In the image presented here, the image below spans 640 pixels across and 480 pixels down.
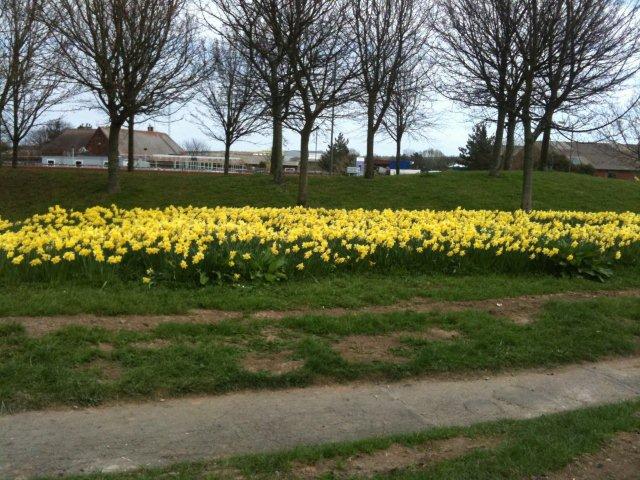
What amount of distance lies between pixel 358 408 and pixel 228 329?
1.64 m

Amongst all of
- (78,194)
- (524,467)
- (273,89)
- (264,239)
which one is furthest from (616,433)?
(78,194)

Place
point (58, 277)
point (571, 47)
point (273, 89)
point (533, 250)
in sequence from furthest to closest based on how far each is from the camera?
point (273, 89) → point (571, 47) → point (533, 250) → point (58, 277)

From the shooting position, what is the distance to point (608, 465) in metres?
3.61

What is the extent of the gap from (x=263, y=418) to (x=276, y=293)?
9.24 feet

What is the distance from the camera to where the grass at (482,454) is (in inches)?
131

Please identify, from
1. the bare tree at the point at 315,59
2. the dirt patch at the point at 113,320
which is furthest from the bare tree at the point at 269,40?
the dirt patch at the point at 113,320

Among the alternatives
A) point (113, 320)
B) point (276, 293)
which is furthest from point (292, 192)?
point (113, 320)

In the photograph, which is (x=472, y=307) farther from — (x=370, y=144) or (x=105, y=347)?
(x=370, y=144)

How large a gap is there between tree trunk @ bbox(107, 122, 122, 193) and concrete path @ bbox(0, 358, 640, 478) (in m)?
14.9

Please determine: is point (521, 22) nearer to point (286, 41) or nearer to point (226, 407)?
point (286, 41)

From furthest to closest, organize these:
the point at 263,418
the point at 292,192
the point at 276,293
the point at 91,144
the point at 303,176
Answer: the point at 91,144 → the point at 292,192 → the point at 303,176 → the point at 276,293 → the point at 263,418

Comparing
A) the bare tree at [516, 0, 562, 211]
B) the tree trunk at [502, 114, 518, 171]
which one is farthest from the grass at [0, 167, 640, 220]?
the bare tree at [516, 0, 562, 211]

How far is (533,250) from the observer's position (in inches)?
362

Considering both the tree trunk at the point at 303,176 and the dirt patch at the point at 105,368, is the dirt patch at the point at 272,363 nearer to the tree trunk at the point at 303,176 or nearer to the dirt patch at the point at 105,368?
the dirt patch at the point at 105,368
